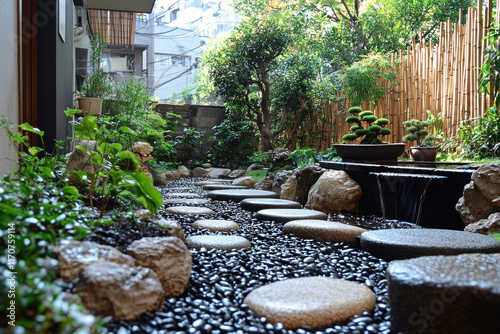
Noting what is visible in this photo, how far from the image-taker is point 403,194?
4.28 metres

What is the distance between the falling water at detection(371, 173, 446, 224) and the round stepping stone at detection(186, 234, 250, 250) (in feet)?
6.47

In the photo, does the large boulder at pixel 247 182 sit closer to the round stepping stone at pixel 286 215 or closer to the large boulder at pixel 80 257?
the round stepping stone at pixel 286 215

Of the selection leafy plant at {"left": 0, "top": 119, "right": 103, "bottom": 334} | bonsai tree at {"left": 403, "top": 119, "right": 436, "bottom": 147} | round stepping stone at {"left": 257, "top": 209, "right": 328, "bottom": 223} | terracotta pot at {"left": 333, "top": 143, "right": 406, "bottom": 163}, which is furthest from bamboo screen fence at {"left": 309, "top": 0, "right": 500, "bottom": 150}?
leafy plant at {"left": 0, "top": 119, "right": 103, "bottom": 334}

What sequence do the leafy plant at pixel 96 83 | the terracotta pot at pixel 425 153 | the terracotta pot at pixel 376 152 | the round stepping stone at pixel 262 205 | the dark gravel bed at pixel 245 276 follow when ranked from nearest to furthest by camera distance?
the dark gravel bed at pixel 245 276, the round stepping stone at pixel 262 205, the terracotta pot at pixel 425 153, the terracotta pot at pixel 376 152, the leafy plant at pixel 96 83

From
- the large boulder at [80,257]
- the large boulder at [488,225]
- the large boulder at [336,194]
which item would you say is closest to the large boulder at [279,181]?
the large boulder at [336,194]

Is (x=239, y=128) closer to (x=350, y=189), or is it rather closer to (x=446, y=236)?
(x=350, y=189)

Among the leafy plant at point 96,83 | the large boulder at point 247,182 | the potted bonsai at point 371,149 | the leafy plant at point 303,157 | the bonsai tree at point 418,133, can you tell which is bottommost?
the large boulder at point 247,182

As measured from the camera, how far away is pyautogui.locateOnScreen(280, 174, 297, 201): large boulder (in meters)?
5.73

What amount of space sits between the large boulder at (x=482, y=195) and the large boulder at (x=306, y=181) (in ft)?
7.54

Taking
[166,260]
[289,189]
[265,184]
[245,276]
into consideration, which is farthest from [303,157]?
[166,260]

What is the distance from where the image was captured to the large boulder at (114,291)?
62.8 inches

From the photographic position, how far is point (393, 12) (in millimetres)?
10555

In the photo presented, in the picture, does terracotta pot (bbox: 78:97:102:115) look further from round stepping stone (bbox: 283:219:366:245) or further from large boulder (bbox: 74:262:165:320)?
large boulder (bbox: 74:262:165:320)

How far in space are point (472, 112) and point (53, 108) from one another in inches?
204
